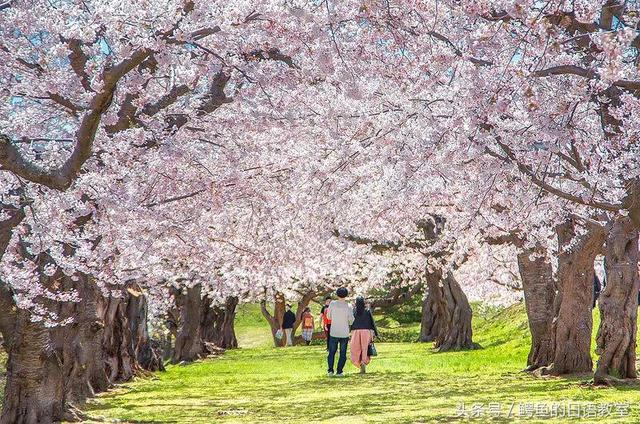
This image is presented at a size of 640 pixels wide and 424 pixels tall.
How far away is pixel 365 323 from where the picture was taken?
69.4ft

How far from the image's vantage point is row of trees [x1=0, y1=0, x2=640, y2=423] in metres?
9.40

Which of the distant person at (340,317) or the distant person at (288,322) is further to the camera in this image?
the distant person at (288,322)

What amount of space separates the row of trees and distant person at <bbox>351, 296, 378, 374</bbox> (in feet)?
7.87

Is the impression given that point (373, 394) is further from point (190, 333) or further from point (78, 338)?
point (190, 333)

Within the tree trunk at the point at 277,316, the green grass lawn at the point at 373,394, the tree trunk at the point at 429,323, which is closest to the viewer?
the green grass lawn at the point at 373,394

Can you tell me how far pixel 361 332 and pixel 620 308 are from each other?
7.01 metres

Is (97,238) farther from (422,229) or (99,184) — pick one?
(422,229)

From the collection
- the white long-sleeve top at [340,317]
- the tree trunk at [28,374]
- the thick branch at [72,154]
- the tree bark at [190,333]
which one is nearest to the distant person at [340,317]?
the white long-sleeve top at [340,317]

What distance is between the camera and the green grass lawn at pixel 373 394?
12727mm

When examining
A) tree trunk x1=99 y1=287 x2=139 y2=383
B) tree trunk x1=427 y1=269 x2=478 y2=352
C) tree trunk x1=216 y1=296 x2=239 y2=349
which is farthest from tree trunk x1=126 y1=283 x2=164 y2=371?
tree trunk x1=216 y1=296 x2=239 y2=349

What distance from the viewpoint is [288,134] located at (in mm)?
17234

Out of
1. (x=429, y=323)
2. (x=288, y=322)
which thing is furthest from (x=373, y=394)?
(x=288, y=322)

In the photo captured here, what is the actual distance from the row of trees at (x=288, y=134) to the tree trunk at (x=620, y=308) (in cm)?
3

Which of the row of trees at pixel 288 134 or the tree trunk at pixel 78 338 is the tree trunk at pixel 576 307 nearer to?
the row of trees at pixel 288 134
